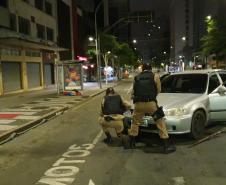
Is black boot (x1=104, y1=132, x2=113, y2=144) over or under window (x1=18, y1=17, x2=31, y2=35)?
under

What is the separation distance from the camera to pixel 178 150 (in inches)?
332

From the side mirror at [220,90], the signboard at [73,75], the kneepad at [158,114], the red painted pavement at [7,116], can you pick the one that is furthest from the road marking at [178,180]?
the signboard at [73,75]

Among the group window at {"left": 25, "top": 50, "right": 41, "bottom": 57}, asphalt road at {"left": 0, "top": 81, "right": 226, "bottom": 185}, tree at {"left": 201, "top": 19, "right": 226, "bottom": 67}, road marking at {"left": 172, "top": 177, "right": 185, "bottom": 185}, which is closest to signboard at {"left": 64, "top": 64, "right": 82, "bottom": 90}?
window at {"left": 25, "top": 50, "right": 41, "bottom": 57}

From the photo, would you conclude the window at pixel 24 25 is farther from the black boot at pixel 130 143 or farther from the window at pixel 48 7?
the black boot at pixel 130 143

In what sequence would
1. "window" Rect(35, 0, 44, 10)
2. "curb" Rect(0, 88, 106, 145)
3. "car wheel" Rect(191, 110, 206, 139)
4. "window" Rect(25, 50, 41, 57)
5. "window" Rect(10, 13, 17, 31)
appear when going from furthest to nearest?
"window" Rect(35, 0, 44, 10) < "window" Rect(25, 50, 41, 57) < "window" Rect(10, 13, 17, 31) < "curb" Rect(0, 88, 106, 145) < "car wheel" Rect(191, 110, 206, 139)

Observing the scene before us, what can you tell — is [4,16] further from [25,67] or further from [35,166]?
[35,166]

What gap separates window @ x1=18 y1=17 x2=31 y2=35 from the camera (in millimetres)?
34062

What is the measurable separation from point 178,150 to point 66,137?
348cm

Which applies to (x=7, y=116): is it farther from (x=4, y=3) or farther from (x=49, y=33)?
(x=49, y=33)

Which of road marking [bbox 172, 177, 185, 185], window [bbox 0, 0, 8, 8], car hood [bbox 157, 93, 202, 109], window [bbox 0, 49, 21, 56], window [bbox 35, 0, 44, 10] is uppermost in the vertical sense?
window [bbox 35, 0, 44, 10]

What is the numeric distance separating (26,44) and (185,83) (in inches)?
925

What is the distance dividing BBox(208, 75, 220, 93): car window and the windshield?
0.51 feet

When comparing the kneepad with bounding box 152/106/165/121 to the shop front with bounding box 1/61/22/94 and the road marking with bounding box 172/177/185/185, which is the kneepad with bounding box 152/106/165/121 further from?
the shop front with bounding box 1/61/22/94

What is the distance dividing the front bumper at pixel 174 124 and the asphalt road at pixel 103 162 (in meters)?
0.33
